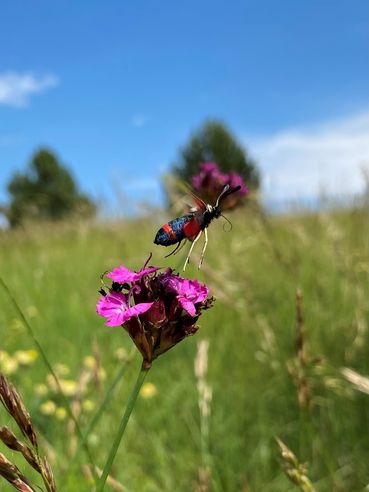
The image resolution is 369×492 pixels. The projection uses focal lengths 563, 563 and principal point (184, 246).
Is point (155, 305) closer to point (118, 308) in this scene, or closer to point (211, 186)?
point (118, 308)

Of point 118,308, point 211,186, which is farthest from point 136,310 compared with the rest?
point 211,186

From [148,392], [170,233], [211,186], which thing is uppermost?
[211,186]

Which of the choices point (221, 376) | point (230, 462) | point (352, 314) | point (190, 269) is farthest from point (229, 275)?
point (190, 269)

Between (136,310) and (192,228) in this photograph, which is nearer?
(136,310)

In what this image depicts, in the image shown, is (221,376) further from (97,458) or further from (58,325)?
(58,325)

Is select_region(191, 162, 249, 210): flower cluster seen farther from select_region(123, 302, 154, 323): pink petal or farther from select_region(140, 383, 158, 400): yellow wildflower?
select_region(140, 383, 158, 400): yellow wildflower

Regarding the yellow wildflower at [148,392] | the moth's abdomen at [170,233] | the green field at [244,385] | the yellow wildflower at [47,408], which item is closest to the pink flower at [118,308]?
the moth's abdomen at [170,233]

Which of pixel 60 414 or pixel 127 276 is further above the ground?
pixel 60 414
